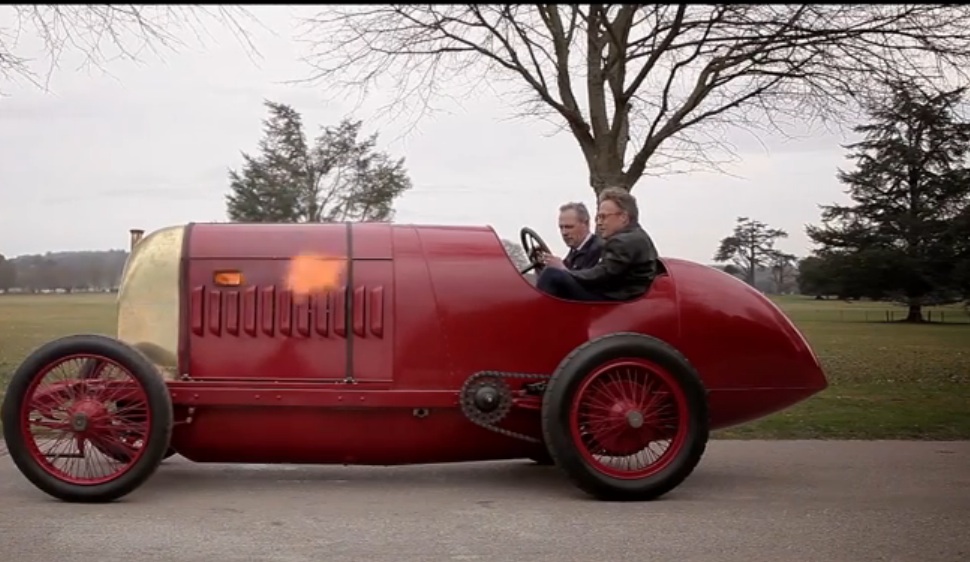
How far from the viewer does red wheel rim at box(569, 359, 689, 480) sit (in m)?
5.70

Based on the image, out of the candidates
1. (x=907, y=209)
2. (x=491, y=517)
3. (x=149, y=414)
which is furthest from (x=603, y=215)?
(x=907, y=209)

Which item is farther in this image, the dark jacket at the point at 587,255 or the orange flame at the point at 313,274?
the dark jacket at the point at 587,255

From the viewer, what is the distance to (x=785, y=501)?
5695 millimetres

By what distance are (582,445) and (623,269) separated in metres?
1.02

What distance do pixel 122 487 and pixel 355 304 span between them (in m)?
1.56

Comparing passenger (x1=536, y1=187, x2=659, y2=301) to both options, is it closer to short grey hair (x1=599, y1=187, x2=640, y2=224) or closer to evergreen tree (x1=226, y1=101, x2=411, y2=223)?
short grey hair (x1=599, y1=187, x2=640, y2=224)

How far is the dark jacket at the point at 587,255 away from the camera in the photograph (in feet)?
20.7

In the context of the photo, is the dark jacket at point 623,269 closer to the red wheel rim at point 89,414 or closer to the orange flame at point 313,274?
the orange flame at point 313,274

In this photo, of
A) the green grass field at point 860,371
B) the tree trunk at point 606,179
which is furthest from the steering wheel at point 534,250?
the tree trunk at point 606,179

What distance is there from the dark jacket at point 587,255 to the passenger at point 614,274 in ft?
0.93

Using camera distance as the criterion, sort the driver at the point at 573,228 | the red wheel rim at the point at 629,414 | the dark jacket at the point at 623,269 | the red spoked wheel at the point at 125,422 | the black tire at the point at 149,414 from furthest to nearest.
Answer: the driver at the point at 573,228 → the dark jacket at the point at 623,269 → the red wheel rim at the point at 629,414 → the red spoked wheel at the point at 125,422 → the black tire at the point at 149,414

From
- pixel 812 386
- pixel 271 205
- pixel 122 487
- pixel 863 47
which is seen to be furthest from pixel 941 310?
pixel 122 487

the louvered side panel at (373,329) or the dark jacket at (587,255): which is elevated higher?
the dark jacket at (587,255)

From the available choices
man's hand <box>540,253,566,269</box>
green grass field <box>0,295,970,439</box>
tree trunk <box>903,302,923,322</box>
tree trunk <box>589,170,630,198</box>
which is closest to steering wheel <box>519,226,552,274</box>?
man's hand <box>540,253,566,269</box>
